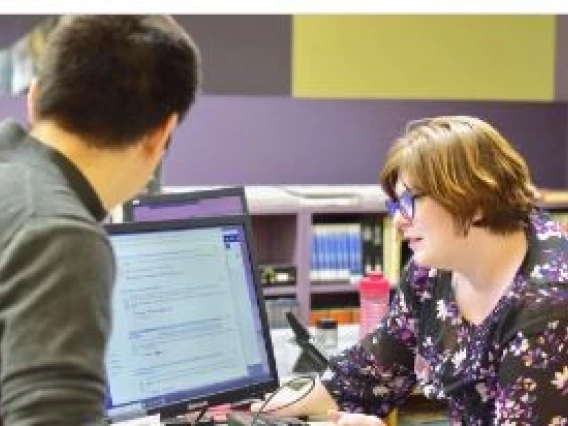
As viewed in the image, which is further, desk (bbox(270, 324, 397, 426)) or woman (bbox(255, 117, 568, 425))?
desk (bbox(270, 324, 397, 426))

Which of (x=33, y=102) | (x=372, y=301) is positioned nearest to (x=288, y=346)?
(x=372, y=301)

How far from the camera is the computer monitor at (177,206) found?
196cm

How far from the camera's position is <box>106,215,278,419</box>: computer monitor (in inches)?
63.5

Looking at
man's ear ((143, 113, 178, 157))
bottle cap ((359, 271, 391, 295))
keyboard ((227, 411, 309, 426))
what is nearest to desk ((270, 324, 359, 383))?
bottle cap ((359, 271, 391, 295))

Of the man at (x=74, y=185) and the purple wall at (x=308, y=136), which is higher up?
the man at (x=74, y=185)

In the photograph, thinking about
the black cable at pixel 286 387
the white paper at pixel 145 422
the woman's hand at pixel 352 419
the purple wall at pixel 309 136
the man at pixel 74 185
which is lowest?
the woman's hand at pixel 352 419

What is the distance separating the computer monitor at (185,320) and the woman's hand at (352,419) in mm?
200

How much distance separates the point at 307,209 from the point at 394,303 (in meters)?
1.77

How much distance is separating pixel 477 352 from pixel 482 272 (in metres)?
0.16

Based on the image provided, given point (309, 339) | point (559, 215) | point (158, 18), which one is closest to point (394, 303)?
point (309, 339)

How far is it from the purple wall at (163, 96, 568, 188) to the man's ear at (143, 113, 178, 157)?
2863 mm

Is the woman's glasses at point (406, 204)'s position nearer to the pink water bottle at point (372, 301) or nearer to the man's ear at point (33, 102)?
the pink water bottle at point (372, 301)

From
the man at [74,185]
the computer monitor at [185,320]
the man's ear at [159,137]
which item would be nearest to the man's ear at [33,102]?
the man at [74,185]

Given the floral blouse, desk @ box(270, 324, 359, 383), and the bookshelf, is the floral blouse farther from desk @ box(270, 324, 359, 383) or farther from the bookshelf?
the bookshelf
